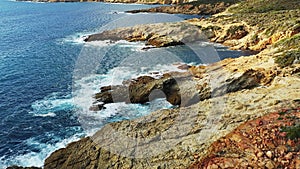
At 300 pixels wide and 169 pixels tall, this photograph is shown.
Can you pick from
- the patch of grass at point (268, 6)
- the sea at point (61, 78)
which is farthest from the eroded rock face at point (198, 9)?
the sea at point (61, 78)

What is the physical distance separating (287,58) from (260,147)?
21473 millimetres

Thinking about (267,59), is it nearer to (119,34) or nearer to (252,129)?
(252,129)

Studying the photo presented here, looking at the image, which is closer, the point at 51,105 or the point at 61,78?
the point at 51,105

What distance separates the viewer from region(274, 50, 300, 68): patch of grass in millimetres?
33150

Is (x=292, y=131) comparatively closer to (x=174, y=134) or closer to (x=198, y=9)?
(x=174, y=134)

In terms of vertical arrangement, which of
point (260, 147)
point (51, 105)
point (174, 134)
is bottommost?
point (51, 105)

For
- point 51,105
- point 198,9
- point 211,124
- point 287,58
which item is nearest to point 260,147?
point 211,124

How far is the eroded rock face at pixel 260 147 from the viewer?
15781 millimetres

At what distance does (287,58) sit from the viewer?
112 ft

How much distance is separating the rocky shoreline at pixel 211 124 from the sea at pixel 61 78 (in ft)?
10.8

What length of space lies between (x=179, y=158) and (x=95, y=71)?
32.3 m

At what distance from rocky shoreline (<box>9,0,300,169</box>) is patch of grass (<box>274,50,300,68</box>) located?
11cm

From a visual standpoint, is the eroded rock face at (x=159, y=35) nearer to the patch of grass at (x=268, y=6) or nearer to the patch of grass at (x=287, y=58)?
the patch of grass at (x=268, y=6)

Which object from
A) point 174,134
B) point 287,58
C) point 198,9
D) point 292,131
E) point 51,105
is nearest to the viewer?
point 292,131
